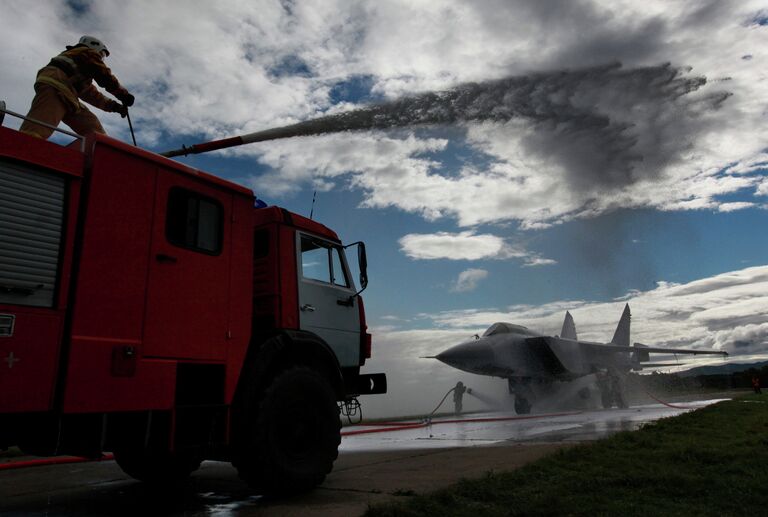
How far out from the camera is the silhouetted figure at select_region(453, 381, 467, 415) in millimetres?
29859

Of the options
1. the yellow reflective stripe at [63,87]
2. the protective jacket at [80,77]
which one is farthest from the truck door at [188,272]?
the protective jacket at [80,77]

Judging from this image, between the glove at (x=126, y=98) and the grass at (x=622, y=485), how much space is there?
5.25 metres

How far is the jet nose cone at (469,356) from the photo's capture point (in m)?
25.5

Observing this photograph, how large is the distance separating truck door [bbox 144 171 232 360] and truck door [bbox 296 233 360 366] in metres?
1.19

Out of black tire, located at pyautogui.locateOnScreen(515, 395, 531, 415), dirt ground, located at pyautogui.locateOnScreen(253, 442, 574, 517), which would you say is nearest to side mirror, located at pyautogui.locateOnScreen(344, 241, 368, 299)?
dirt ground, located at pyautogui.locateOnScreen(253, 442, 574, 517)

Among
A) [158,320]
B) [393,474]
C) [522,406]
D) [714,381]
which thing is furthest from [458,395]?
[714,381]

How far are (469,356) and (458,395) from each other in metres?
5.76

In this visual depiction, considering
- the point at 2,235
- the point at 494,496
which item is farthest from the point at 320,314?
the point at 2,235

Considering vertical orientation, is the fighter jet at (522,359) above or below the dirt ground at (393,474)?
above

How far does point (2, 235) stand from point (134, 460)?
161 inches

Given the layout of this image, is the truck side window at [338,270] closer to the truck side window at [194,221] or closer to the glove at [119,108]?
the truck side window at [194,221]

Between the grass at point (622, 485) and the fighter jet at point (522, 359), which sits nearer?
the grass at point (622, 485)

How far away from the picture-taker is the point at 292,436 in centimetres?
568

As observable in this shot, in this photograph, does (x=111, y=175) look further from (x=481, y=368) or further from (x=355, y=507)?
(x=481, y=368)
